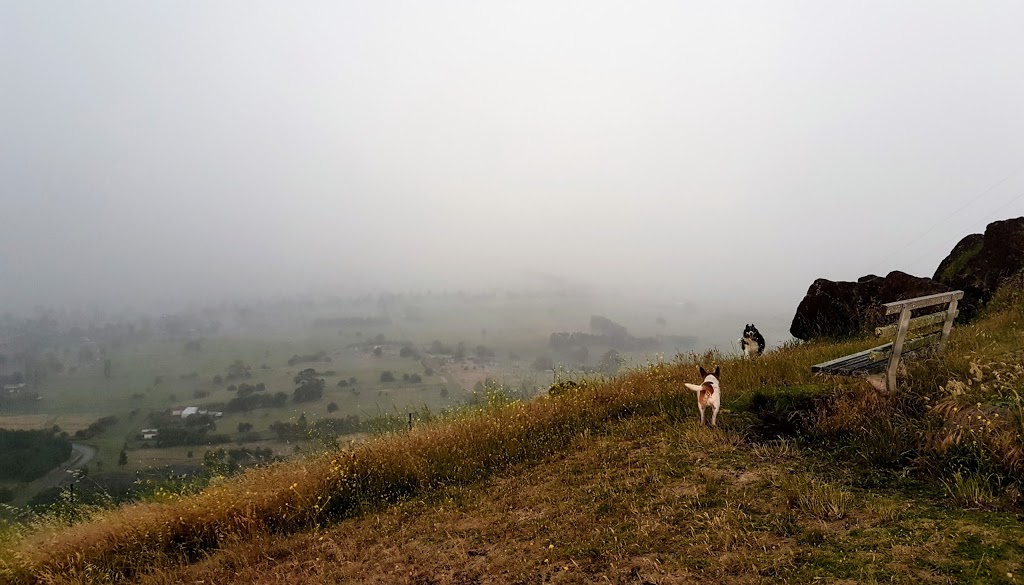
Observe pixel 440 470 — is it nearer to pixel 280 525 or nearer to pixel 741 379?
pixel 280 525

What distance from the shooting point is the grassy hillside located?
144 inches

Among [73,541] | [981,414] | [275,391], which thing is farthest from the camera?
[275,391]

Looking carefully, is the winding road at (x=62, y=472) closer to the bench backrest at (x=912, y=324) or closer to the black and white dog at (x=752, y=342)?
the black and white dog at (x=752, y=342)

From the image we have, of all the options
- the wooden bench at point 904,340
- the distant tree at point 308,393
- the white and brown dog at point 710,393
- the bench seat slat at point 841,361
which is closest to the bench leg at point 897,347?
the wooden bench at point 904,340

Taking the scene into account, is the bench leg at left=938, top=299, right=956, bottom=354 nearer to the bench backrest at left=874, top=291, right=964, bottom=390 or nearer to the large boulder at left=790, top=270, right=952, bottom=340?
the bench backrest at left=874, top=291, right=964, bottom=390

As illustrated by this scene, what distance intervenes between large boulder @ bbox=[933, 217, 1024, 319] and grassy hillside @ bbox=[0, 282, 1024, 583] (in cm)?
630

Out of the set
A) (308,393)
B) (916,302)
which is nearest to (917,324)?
(916,302)

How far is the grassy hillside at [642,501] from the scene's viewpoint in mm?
3664

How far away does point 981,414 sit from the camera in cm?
460

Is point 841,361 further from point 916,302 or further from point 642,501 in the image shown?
point 642,501

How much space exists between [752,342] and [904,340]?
5323 mm

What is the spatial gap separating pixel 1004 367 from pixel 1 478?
2904 inches

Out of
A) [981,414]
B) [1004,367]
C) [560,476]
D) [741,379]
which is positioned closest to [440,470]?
[560,476]

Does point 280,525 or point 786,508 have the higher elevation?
point 786,508
